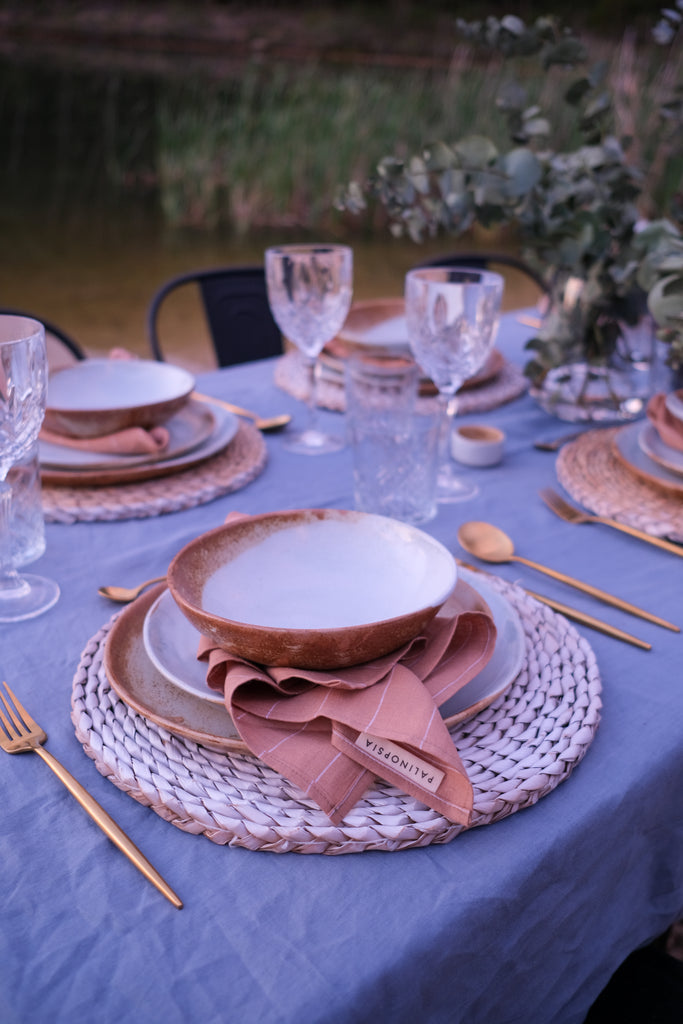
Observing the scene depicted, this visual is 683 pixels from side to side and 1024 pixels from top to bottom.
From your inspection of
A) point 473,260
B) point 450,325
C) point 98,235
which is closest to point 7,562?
point 450,325

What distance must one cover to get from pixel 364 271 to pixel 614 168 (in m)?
4.26

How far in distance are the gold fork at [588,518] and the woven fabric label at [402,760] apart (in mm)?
376

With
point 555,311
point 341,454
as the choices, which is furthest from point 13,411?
point 555,311

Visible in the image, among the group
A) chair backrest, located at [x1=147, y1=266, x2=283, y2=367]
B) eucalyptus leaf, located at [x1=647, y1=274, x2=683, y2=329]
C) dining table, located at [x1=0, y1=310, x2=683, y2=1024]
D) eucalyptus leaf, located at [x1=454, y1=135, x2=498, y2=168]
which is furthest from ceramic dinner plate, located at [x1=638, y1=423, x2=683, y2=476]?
chair backrest, located at [x1=147, y1=266, x2=283, y2=367]

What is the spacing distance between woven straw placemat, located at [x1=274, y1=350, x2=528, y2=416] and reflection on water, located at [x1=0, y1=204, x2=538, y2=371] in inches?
104

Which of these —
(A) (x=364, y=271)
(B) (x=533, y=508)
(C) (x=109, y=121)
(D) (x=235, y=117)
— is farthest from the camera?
(C) (x=109, y=121)

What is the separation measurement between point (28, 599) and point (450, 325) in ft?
1.45

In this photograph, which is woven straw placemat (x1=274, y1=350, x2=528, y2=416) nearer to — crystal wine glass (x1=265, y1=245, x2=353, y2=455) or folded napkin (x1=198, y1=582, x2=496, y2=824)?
crystal wine glass (x1=265, y1=245, x2=353, y2=455)

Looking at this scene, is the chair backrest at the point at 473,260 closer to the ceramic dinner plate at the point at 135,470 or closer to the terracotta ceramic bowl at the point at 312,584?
the ceramic dinner plate at the point at 135,470

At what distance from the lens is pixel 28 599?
1.96 ft

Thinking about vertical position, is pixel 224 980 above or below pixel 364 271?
above

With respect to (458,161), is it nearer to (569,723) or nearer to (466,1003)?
(569,723)

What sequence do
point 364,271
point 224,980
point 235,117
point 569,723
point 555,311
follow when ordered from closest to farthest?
point 224,980, point 569,723, point 555,311, point 235,117, point 364,271

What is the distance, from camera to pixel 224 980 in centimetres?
32
